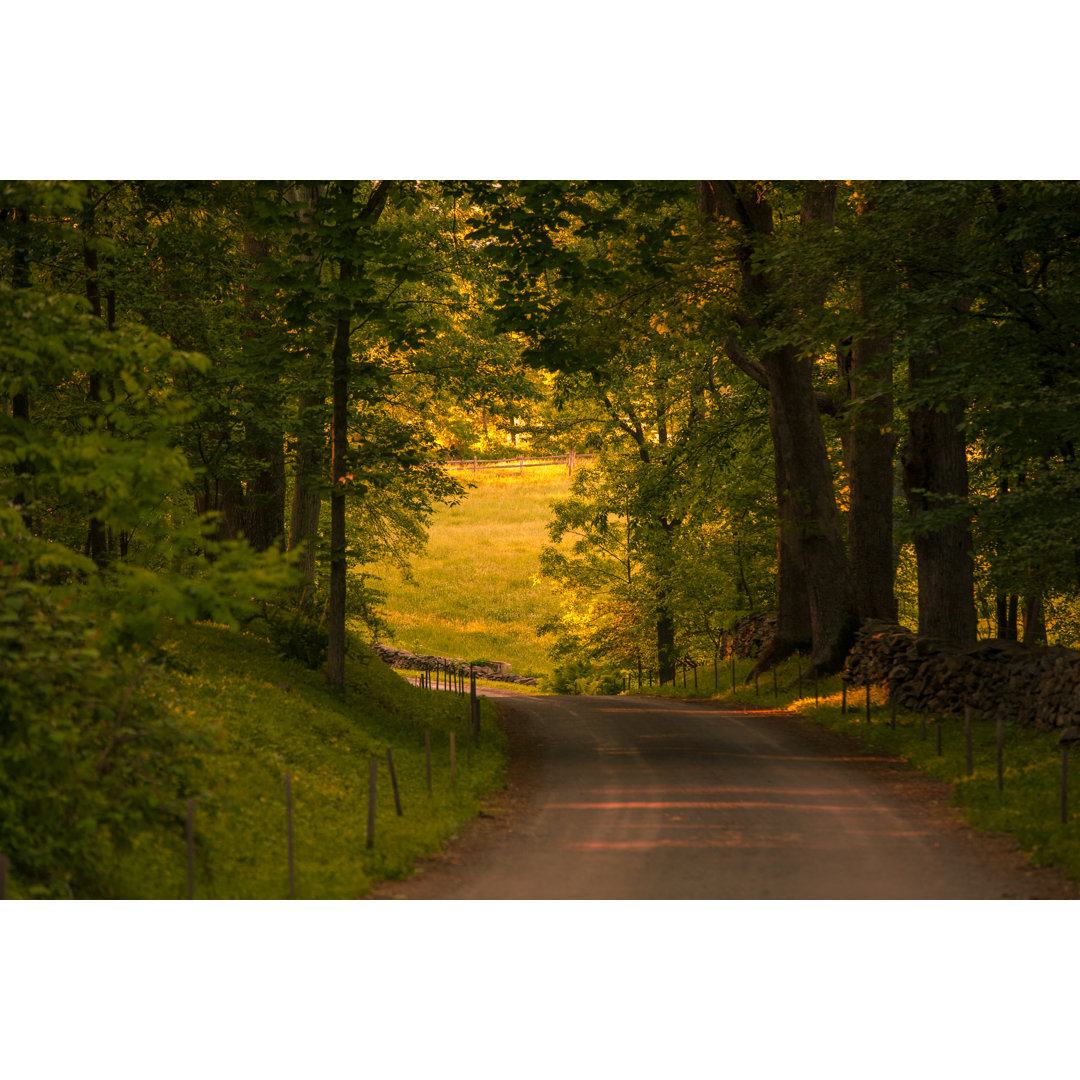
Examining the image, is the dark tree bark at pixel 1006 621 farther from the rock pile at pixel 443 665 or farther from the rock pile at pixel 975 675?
the rock pile at pixel 443 665

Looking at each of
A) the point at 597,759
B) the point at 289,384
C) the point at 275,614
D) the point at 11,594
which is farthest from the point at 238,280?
the point at 11,594

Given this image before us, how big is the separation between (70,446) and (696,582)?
74.5ft

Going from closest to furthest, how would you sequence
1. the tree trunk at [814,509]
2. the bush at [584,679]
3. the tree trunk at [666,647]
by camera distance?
1. the tree trunk at [814,509]
2. the tree trunk at [666,647]
3. the bush at [584,679]

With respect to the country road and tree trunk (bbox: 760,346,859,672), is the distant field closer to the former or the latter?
tree trunk (bbox: 760,346,859,672)

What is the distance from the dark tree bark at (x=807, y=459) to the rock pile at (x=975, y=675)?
3.55 ft

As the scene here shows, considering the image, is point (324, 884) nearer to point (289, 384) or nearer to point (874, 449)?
point (289, 384)

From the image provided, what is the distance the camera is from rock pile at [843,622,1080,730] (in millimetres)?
14617

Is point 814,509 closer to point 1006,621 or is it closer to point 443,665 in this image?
point 1006,621

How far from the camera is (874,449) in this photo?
22.2 meters

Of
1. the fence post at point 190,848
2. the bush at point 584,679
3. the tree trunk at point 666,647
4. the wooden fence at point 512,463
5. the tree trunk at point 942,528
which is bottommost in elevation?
the bush at point 584,679

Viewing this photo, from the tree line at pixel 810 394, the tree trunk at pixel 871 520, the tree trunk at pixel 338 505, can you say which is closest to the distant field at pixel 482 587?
the tree line at pixel 810 394

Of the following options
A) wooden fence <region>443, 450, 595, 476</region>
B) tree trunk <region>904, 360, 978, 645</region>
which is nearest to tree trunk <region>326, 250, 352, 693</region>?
tree trunk <region>904, 360, 978, 645</region>

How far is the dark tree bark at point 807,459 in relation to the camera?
853 inches

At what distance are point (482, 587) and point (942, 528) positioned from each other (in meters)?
33.6
